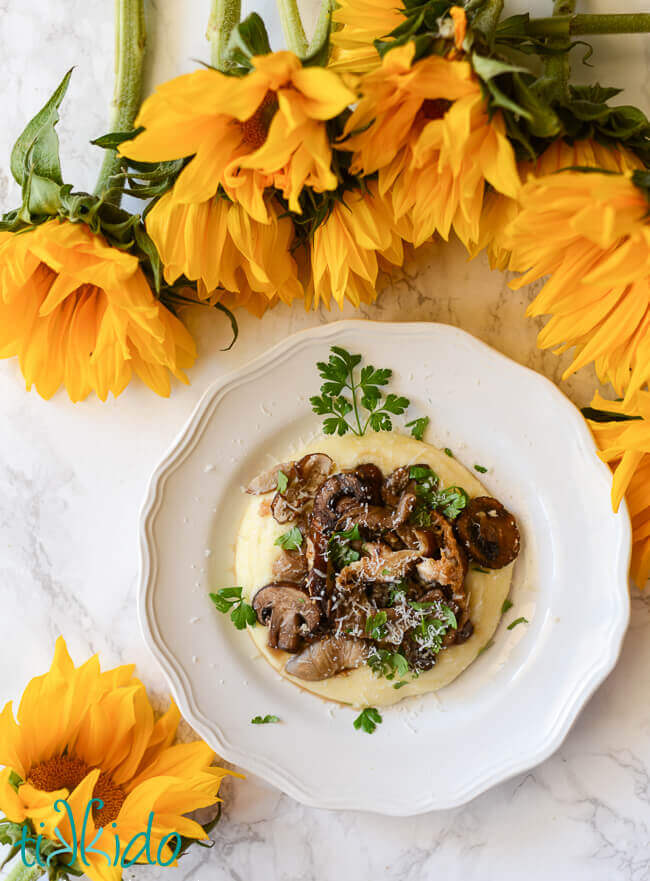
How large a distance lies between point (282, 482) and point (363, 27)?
2.35 ft

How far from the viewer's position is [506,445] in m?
1.34

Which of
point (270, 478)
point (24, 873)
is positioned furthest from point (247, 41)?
point (24, 873)

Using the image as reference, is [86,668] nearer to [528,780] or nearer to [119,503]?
[119,503]

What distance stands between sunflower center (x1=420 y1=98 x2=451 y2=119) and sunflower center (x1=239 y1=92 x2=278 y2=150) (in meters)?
0.18

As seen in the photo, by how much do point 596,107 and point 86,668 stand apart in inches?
45.6

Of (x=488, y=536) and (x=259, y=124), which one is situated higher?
(x=259, y=124)

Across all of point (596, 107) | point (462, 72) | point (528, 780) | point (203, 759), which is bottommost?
point (528, 780)

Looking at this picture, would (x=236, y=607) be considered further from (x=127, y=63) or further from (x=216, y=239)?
(x=127, y=63)

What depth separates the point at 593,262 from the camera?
97cm

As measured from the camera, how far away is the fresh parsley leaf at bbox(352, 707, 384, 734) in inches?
53.3

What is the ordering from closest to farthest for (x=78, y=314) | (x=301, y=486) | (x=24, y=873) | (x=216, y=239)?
(x=216, y=239)
(x=78, y=314)
(x=24, y=873)
(x=301, y=486)

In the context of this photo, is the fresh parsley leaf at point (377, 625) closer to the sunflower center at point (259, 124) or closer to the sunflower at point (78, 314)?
the sunflower at point (78, 314)

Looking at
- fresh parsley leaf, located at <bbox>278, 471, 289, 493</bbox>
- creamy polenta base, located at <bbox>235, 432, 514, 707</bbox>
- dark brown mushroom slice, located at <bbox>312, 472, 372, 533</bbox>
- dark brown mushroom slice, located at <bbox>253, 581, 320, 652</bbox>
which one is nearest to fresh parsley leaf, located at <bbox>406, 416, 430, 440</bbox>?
creamy polenta base, located at <bbox>235, 432, 514, 707</bbox>

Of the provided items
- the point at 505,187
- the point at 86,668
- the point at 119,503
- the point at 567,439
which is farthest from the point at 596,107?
the point at 86,668
